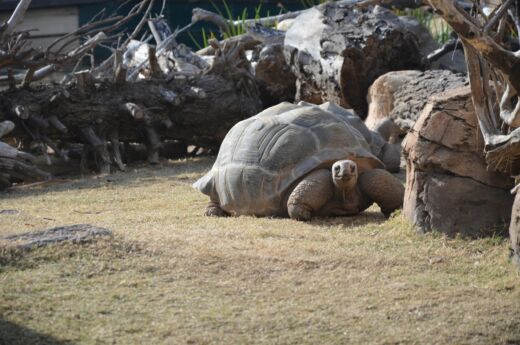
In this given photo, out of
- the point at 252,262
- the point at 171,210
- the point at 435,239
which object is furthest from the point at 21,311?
the point at 171,210

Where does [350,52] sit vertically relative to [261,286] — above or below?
above

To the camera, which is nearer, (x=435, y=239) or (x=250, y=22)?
(x=435, y=239)

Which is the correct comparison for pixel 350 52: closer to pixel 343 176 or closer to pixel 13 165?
pixel 13 165

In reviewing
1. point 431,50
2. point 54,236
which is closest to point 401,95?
point 431,50

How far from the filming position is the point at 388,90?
32.9ft

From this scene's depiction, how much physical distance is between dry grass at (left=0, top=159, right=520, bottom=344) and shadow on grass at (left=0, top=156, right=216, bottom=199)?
235 centimetres

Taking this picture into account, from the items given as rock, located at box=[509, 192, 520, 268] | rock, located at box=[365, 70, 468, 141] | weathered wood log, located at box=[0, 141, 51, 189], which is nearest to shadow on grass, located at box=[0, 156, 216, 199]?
weathered wood log, located at box=[0, 141, 51, 189]

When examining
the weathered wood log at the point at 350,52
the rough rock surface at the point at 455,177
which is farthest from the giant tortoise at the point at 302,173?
the weathered wood log at the point at 350,52

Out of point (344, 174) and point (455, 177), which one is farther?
point (344, 174)

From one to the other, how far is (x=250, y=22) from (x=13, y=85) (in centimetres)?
413

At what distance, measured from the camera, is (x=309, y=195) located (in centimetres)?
681

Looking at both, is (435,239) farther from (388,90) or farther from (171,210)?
(388,90)

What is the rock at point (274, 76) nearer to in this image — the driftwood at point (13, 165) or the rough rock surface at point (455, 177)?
the driftwood at point (13, 165)

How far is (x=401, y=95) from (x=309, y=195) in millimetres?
2953
